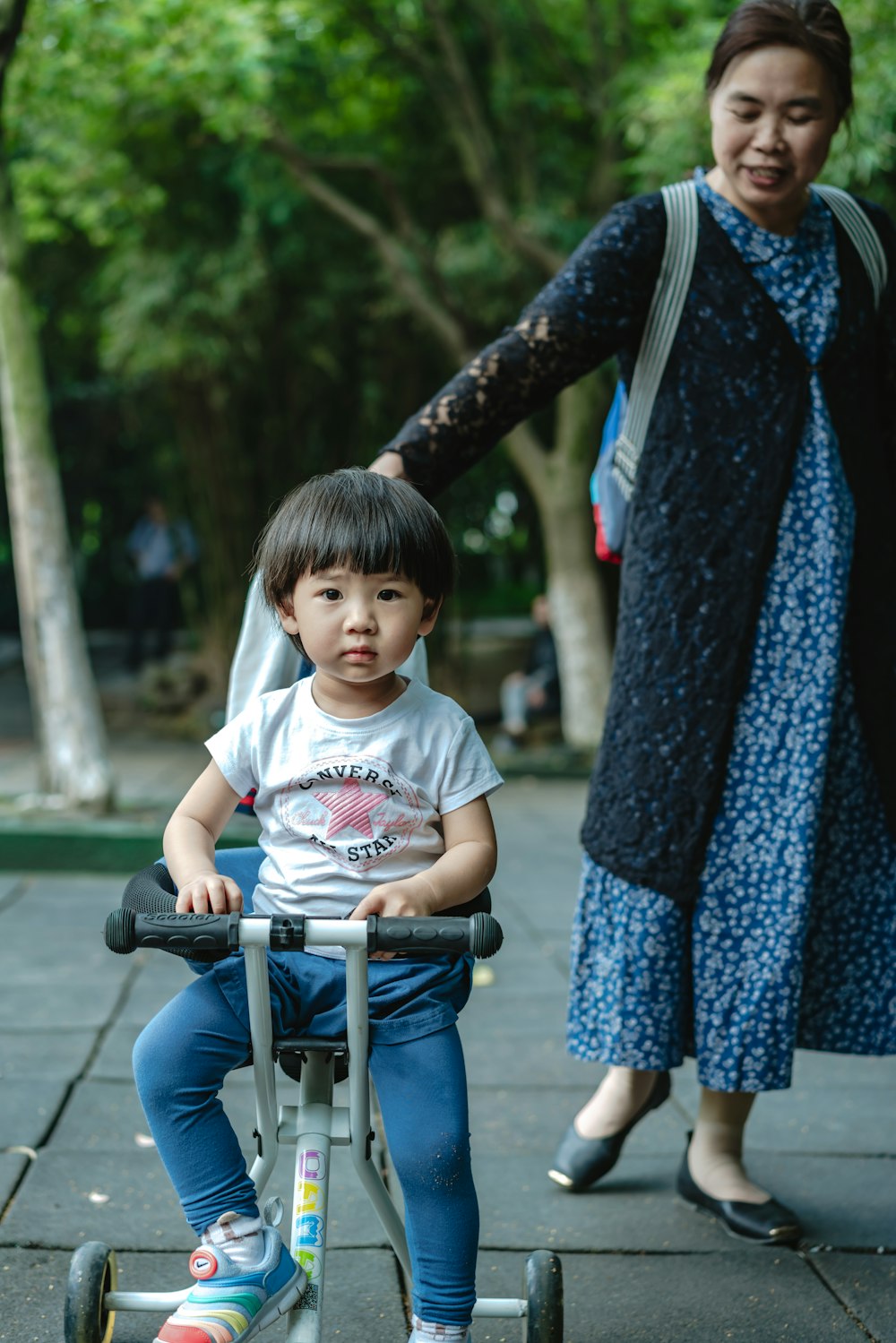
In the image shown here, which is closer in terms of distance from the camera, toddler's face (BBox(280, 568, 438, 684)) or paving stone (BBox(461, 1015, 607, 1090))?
toddler's face (BBox(280, 568, 438, 684))

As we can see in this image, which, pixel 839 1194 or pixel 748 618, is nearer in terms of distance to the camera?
pixel 748 618

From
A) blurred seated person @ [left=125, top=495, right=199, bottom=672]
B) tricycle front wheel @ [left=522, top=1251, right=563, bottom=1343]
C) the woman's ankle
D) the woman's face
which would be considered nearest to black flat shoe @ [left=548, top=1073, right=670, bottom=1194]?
the woman's ankle

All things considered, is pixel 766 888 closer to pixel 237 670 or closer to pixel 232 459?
pixel 237 670

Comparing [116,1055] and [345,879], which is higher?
[345,879]

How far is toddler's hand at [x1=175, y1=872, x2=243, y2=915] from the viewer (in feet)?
5.82

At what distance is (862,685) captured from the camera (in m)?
2.56

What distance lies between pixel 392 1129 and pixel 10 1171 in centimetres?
134

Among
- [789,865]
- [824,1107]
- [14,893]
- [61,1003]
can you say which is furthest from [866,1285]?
[14,893]

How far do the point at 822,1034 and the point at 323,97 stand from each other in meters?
9.25

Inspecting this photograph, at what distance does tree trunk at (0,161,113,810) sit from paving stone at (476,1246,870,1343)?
4.88m

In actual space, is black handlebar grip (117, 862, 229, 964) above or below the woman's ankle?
above

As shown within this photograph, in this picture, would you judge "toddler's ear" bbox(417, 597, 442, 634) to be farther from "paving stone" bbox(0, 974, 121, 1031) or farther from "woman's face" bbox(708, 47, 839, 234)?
"paving stone" bbox(0, 974, 121, 1031)

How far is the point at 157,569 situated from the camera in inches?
607

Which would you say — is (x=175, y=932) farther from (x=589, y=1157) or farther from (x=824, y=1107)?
(x=824, y=1107)
